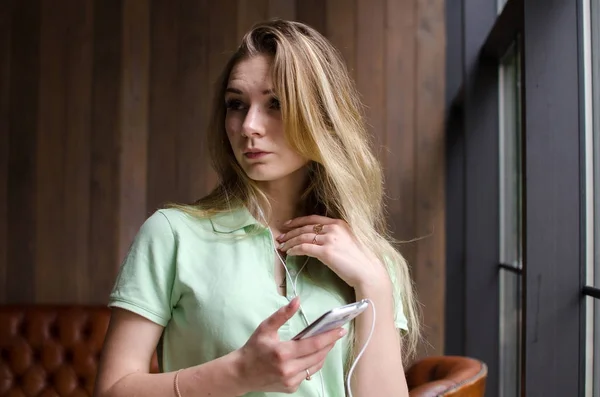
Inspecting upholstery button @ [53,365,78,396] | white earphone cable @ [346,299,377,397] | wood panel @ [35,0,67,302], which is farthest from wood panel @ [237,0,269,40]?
white earphone cable @ [346,299,377,397]

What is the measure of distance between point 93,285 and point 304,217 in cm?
247

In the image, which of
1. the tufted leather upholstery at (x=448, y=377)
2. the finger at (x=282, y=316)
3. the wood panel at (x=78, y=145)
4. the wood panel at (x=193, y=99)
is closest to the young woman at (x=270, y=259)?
the finger at (x=282, y=316)

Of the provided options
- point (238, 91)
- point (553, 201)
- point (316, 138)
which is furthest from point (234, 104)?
point (553, 201)

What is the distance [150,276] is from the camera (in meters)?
1.21

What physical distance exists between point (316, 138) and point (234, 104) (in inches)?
7.8

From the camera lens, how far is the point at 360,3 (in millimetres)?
3566

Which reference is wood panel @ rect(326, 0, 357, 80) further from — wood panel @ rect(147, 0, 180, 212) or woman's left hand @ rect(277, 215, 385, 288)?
woman's left hand @ rect(277, 215, 385, 288)

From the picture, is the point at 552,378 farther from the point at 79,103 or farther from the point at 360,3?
the point at 79,103

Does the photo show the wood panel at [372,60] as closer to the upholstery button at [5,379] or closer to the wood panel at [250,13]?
the wood panel at [250,13]

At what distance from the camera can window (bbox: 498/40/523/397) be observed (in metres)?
2.76

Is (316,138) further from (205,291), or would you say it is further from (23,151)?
(23,151)

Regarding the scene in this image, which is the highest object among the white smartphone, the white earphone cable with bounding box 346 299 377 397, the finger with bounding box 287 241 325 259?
the finger with bounding box 287 241 325 259

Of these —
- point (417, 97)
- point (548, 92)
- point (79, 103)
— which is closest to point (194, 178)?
point (79, 103)

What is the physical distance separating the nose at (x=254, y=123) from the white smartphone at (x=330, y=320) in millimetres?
425
